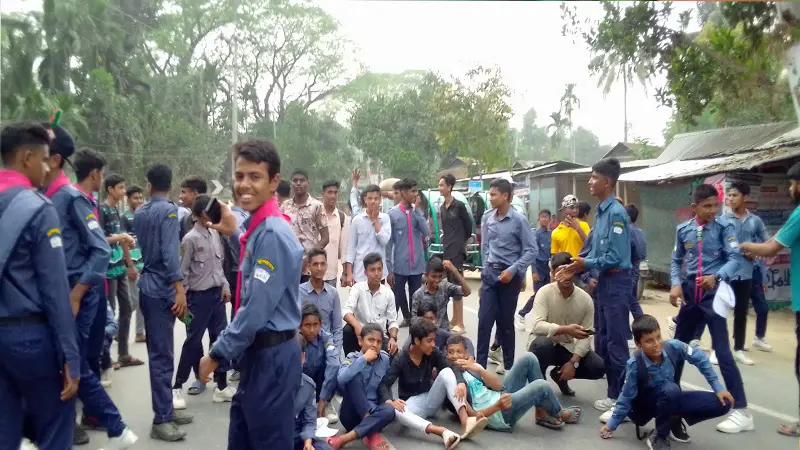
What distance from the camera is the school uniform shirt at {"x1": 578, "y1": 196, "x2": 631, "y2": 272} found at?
5.39 metres

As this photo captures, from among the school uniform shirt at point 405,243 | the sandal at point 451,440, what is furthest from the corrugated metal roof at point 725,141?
the sandal at point 451,440

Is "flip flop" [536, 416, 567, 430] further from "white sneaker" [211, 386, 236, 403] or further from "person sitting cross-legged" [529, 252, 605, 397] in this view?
"white sneaker" [211, 386, 236, 403]

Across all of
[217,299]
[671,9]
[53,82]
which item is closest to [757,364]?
[671,9]

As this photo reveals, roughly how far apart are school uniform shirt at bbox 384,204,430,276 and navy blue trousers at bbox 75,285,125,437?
396cm

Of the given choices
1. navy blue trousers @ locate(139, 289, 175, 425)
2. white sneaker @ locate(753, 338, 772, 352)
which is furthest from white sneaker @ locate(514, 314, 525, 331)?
navy blue trousers @ locate(139, 289, 175, 425)

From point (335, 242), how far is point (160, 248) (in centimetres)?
337

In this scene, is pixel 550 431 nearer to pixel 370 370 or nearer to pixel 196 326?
pixel 370 370

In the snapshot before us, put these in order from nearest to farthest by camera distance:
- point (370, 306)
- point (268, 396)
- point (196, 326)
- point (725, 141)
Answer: point (268, 396) < point (196, 326) < point (370, 306) < point (725, 141)

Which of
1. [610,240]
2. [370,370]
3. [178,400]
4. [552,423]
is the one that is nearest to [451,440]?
[370,370]

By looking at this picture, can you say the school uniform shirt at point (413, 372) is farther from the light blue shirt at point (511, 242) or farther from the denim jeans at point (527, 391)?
the light blue shirt at point (511, 242)

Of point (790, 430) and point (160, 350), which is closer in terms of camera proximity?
point (160, 350)

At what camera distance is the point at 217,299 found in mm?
5793

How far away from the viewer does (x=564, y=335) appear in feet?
19.0

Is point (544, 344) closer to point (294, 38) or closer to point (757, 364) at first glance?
point (757, 364)
